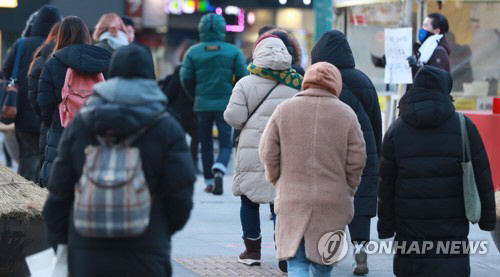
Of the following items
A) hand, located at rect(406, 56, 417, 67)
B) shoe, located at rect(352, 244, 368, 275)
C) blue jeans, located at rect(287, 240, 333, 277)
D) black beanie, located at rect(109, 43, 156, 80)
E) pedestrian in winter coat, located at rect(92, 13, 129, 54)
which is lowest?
shoe, located at rect(352, 244, 368, 275)

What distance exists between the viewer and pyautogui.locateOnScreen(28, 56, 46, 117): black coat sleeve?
27.0 feet

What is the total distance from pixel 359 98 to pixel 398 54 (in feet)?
17.8

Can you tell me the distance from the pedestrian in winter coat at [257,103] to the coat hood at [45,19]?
8.70 ft

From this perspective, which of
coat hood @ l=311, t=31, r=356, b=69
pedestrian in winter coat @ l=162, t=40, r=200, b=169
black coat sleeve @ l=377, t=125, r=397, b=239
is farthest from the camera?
pedestrian in winter coat @ l=162, t=40, r=200, b=169

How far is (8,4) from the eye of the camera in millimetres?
12617

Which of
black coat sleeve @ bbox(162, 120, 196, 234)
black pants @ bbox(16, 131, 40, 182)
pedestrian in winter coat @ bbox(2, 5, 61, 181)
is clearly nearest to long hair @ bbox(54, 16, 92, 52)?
pedestrian in winter coat @ bbox(2, 5, 61, 181)

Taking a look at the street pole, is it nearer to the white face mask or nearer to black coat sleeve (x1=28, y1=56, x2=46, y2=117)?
the white face mask

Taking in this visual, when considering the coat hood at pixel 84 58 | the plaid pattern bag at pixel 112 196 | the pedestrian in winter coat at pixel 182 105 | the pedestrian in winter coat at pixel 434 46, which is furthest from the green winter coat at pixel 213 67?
the plaid pattern bag at pixel 112 196

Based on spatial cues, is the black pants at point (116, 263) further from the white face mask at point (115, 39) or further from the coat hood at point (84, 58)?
the white face mask at point (115, 39)

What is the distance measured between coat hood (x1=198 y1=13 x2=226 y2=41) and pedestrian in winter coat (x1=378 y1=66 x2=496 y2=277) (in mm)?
5977

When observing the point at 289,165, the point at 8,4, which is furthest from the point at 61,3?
the point at 289,165

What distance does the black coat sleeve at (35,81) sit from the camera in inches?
324

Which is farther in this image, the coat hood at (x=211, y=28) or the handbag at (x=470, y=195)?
the coat hood at (x=211, y=28)

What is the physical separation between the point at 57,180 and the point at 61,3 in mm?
12028
